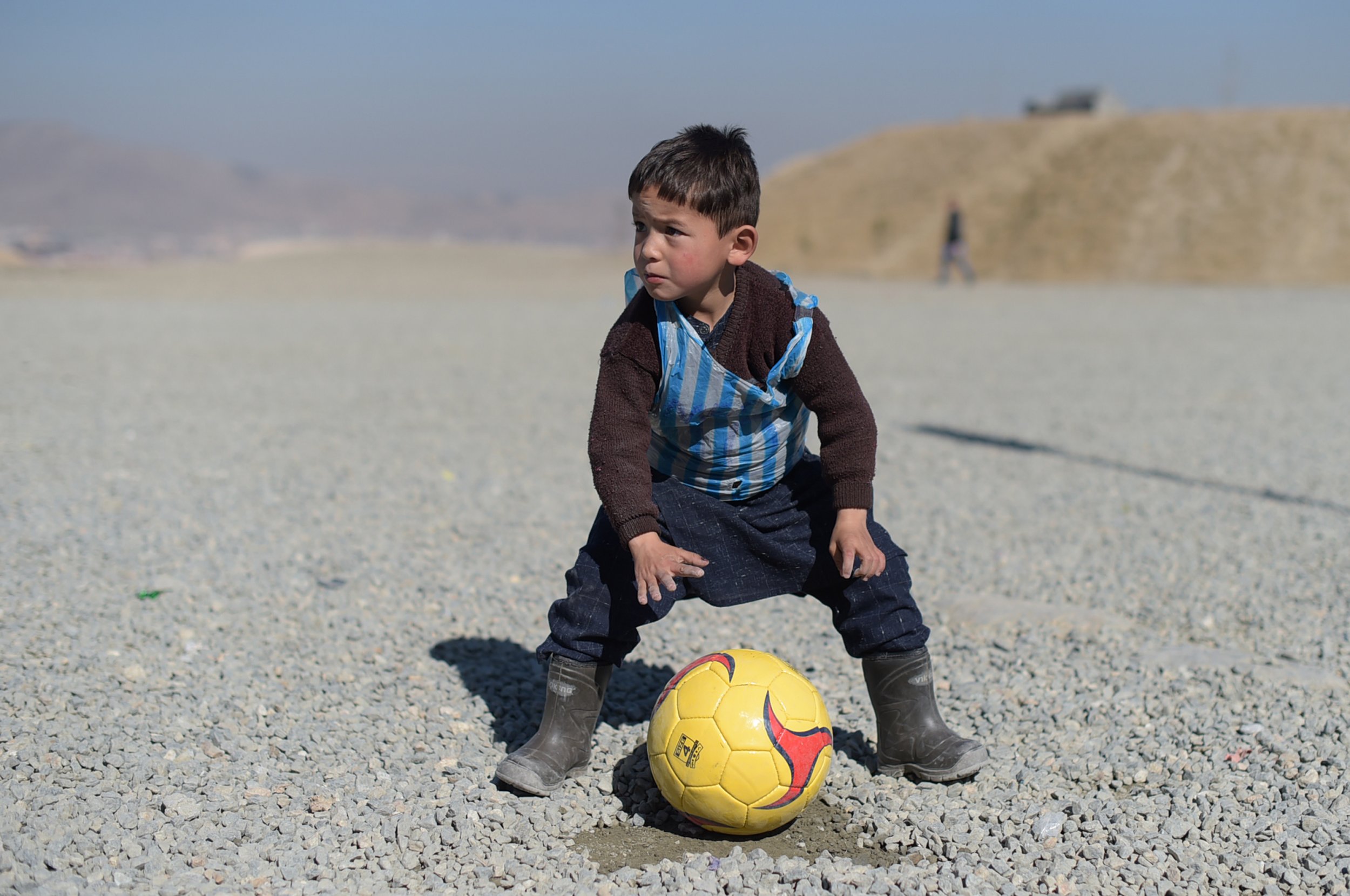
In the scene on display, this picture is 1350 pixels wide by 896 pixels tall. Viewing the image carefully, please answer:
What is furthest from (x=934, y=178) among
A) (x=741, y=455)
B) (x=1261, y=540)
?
(x=741, y=455)

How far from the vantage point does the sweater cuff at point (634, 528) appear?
277cm

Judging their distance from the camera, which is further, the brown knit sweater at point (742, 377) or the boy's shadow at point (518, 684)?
the boy's shadow at point (518, 684)

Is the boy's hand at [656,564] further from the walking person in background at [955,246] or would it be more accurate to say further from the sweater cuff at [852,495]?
the walking person in background at [955,246]

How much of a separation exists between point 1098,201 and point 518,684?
41.9 meters

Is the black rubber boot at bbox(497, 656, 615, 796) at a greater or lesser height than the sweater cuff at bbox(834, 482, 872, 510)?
lesser

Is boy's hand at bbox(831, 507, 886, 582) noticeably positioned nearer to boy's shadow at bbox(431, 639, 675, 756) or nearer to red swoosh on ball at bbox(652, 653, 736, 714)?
red swoosh on ball at bbox(652, 653, 736, 714)

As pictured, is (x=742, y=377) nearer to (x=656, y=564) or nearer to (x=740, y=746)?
(x=656, y=564)

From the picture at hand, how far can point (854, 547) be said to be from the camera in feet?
9.38

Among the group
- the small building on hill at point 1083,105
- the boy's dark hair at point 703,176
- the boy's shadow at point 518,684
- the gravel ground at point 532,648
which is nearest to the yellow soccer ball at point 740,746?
the gravel ground at point 532,648

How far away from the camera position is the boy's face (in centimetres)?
269

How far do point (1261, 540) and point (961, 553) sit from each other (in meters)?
1.61

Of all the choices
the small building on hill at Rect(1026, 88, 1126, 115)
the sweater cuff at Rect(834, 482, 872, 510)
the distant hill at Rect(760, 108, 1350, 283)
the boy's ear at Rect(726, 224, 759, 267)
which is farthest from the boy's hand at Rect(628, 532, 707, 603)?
the small building on hill at Rect(1026, 88, 1126, 115)

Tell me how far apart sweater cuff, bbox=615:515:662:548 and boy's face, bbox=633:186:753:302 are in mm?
561

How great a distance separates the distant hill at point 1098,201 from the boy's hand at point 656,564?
3507cm
